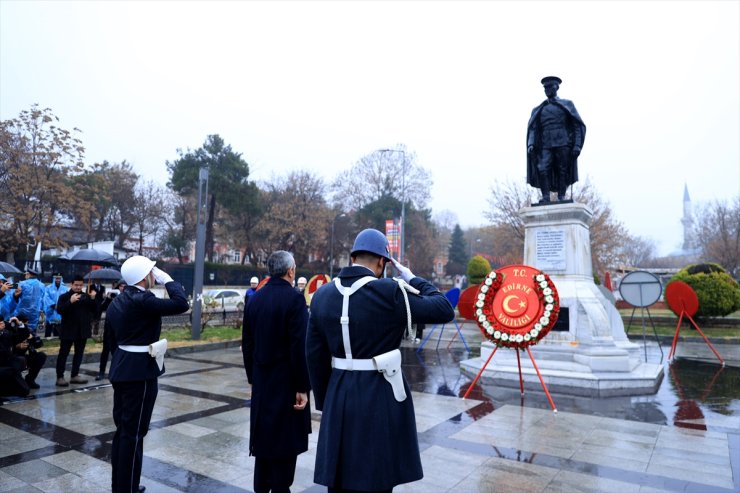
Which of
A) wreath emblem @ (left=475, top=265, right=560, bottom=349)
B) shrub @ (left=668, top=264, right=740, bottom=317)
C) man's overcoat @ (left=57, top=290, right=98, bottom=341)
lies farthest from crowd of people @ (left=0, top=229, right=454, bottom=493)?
shrub @ (left=668, top=264, right=740, bottom=317)

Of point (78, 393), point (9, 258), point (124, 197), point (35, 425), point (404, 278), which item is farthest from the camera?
point (124, 197)

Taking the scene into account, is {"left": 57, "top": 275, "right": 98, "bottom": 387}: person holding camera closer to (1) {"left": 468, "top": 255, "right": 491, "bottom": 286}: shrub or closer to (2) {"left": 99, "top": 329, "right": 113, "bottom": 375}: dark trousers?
(2) {"left": 99, "top": 329, "right": 113, "bottom": 375}: dark trousers

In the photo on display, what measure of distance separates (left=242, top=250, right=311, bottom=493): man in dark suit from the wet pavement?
0.83 meters

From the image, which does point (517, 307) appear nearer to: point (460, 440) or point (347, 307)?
point (460, 440)

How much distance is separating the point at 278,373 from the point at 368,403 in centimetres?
129

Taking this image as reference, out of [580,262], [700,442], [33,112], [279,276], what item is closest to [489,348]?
[580,262]

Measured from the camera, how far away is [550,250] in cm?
984

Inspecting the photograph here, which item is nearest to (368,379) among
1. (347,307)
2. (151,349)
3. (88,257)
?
(347,307)

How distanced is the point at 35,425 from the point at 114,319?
10.4ft

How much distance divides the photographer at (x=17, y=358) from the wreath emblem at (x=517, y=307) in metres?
6.85

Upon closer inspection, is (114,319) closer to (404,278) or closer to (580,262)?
(404,278)

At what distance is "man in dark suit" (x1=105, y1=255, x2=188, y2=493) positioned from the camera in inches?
148

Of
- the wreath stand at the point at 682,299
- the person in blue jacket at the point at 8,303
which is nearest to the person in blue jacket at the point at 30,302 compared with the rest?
the person in blue jacket at the point at 8,303

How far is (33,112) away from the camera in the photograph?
2206cm
